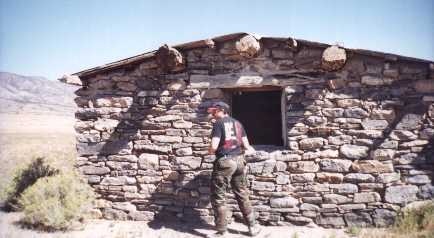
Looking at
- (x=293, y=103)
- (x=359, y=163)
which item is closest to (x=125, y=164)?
(x=293, y=103)

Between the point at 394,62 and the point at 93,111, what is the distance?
4751 millimetres

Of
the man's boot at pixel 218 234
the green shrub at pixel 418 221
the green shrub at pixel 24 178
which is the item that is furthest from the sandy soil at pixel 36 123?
the green shrub at pixel 418 221

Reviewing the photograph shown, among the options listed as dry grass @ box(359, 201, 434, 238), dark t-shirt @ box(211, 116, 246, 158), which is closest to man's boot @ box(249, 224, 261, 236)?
dark t-shirt @ box(211, 116, 246, 158)

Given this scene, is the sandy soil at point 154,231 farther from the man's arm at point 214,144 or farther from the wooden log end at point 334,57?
the wooden log end at point 334,57

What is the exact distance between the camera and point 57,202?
458 cm

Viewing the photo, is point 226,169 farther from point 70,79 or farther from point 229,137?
point 70,79

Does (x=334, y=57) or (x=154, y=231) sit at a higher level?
(x=334, y=57)

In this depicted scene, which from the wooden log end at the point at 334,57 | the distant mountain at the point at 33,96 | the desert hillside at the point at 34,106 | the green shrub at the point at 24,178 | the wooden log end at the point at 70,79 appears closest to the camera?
the wooden log end at the point at 334,57

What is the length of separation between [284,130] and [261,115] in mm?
2007

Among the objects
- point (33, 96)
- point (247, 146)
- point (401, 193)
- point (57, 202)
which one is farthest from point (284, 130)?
point (33, 96)

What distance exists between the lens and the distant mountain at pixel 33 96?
4031 cm

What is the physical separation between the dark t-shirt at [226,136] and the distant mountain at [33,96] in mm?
40467

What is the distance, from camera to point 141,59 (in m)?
4.70

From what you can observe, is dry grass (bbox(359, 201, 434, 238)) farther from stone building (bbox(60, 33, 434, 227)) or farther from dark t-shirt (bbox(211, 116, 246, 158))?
dark t-shirt (bbox(211, 116, 246, 158))
